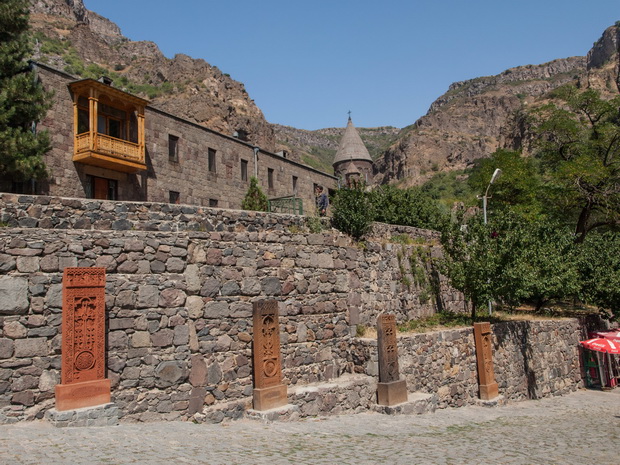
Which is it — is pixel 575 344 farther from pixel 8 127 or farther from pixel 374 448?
pixel 8 127

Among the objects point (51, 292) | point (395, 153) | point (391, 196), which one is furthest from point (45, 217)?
point (395, 153)

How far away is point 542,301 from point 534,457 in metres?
16.2

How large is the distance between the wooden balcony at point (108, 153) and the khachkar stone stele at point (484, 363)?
13755 mm

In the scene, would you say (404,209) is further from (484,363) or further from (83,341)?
(83,341)

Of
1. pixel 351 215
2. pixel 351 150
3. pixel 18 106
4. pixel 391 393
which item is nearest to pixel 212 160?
pixel 18 106

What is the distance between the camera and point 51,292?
353 inches

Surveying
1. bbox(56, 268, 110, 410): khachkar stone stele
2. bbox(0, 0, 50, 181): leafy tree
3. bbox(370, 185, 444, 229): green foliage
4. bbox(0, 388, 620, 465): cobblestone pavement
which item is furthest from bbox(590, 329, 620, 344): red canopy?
bbox(0, 0, 50, 181): leafy tree

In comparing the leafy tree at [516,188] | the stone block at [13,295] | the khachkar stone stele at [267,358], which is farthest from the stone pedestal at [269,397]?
the leafy tree at [516,188]

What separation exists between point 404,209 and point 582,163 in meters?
12.2

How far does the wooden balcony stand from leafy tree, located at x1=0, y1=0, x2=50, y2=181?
4.44 ft

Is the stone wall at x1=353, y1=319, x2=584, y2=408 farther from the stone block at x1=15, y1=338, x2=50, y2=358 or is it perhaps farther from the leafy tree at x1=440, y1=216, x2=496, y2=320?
the stone block at x1=15, y1=338, x2=50, y2=358

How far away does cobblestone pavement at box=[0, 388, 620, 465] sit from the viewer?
6.84 meters

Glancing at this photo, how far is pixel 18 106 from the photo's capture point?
15.9 m

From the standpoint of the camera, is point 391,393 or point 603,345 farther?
point 603,345
